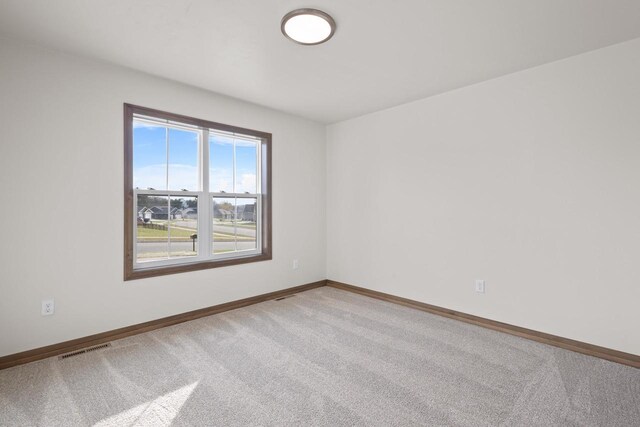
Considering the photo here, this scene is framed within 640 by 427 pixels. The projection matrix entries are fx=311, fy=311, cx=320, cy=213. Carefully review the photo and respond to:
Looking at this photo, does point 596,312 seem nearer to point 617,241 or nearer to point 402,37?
point 617,241

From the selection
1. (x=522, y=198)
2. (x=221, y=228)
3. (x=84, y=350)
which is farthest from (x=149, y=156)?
(x=522, y=198)

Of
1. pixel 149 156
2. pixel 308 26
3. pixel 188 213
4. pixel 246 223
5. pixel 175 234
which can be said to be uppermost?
pixel 308 26

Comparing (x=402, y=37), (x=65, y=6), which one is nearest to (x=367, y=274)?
(x=402, y=37)

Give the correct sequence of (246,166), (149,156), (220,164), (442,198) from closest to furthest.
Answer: (149,156) < (442,198) < (220,164) < (246,166)

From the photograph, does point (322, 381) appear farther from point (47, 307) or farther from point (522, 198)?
point (522, 198)

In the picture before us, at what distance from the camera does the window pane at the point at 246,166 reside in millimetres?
3787

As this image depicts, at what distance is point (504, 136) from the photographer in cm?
291

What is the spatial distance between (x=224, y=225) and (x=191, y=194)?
1.76 feet

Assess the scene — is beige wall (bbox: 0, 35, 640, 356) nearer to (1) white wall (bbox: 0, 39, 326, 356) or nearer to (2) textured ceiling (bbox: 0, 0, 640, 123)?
(1) white wall (bbox: 0, 39, 326, 356)

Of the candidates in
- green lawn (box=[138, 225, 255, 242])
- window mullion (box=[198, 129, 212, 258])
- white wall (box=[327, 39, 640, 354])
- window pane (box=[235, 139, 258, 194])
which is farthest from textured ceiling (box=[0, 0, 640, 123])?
green lawn (box=[138, 225, 255, 242])

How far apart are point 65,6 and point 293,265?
10.7 feet

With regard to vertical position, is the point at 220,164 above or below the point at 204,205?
above

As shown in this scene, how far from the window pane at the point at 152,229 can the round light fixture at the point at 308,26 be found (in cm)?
203

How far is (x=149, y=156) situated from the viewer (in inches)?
120
